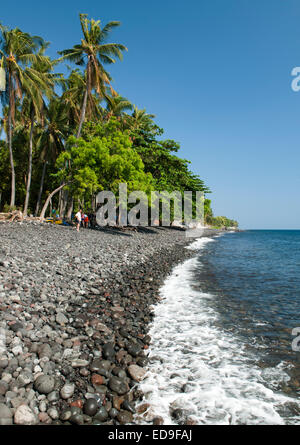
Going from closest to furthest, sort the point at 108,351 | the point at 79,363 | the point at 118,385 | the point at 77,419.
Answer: the point at 77,419 < the point at 118,385 < the point at 79,363 < the point at 108,351

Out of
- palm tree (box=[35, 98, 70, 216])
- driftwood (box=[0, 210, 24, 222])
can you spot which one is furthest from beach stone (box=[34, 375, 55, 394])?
palm tree (box=[35, 98, 70, 216])

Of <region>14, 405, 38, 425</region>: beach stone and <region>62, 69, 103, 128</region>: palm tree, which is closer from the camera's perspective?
<region>14, 405, 38, 425</region>: beach stone

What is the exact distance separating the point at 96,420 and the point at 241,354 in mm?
3279

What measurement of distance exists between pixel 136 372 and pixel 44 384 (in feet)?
4.91

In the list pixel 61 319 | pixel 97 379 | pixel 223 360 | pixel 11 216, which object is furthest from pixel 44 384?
pixel 11 216

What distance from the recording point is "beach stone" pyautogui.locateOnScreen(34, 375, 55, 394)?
346cm

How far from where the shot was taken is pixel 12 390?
334 cm

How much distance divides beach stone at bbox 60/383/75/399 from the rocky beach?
0.04 ft

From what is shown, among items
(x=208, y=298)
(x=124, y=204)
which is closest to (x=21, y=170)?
(x=124, y=204)

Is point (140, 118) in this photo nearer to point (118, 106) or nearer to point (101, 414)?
point (118, 106)

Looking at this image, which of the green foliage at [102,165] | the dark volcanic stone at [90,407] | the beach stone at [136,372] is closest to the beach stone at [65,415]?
the dark volcanic stone at [90,407]

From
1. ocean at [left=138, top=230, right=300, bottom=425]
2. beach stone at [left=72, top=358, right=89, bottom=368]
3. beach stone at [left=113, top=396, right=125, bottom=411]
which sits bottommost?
ocean at [left=138, top=230, right=300, bottom=425]

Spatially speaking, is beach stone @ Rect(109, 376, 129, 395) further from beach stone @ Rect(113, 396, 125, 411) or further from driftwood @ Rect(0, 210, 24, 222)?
driftwood @ Rect(0, 210, 24, 222)

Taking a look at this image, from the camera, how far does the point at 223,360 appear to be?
4961 mm
